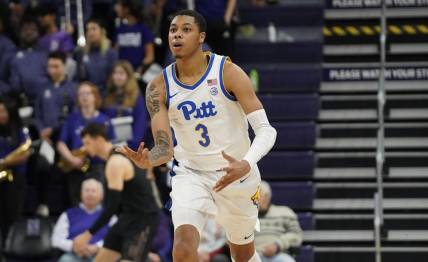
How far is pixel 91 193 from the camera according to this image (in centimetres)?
1159

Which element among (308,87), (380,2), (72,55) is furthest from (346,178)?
(72,55)

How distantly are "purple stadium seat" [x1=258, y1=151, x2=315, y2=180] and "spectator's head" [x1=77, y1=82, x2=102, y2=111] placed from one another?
1916mm

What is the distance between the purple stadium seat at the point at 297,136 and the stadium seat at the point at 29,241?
8.94ft

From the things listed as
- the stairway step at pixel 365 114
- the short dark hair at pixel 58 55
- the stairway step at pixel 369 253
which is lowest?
the stairway step at pixel 369 253

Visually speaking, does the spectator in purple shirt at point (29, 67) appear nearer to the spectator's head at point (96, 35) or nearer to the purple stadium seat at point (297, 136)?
the spectator's head at point (96, 35)

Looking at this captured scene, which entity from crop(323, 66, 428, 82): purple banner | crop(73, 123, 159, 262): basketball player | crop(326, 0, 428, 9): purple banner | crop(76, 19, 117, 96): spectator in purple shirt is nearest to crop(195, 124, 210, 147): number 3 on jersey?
crop(73, 123, 159, 262): basketball player

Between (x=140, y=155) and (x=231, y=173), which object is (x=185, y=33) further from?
(x=231, y=173)

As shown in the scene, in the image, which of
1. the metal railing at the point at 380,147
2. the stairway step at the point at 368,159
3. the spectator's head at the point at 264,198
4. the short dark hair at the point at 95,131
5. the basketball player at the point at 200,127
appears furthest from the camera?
the stairway step at the point at 368,159

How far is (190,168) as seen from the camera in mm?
8047

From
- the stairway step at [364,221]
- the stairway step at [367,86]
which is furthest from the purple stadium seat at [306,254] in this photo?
the stairway step at [367,86]

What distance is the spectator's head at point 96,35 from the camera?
13141 millimetres

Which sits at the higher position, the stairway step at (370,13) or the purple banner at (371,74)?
the stairway step at (370,13)

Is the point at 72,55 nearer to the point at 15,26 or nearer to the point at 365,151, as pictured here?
the point at 15,26

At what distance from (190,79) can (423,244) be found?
16.7 ft
